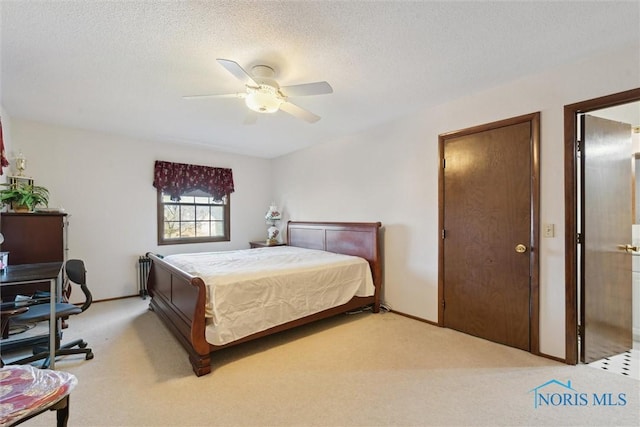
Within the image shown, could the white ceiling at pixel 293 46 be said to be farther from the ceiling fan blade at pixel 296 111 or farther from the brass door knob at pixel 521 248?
the brass door knob at pixel 521 248

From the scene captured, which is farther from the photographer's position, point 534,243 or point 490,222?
point 490,222

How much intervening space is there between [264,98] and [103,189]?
11.1 ft

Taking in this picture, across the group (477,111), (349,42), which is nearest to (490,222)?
(477,111)

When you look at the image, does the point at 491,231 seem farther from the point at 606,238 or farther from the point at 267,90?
the point at 267,90

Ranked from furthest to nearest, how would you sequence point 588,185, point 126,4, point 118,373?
point 588,185 → point 118,373 → point 126,4

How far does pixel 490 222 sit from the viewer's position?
277 cm

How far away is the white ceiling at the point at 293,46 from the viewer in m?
1.69

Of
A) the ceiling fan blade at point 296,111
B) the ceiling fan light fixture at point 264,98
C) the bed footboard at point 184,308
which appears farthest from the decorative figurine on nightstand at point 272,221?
the ceiling fan light fixture at point 264,98

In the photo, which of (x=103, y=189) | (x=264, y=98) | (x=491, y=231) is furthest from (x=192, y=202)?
(x=491, y=231)

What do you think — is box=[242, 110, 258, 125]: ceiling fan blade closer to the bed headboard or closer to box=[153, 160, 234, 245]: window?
the bed headboard

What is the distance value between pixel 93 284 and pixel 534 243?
5.38 m

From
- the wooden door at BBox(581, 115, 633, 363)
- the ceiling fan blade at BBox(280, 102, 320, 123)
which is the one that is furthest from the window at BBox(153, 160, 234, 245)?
the wooden door at BBox(581, 115, 633, 363)

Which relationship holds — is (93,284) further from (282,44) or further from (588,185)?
(588,185)

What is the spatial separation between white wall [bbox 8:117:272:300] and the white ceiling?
0.78m
